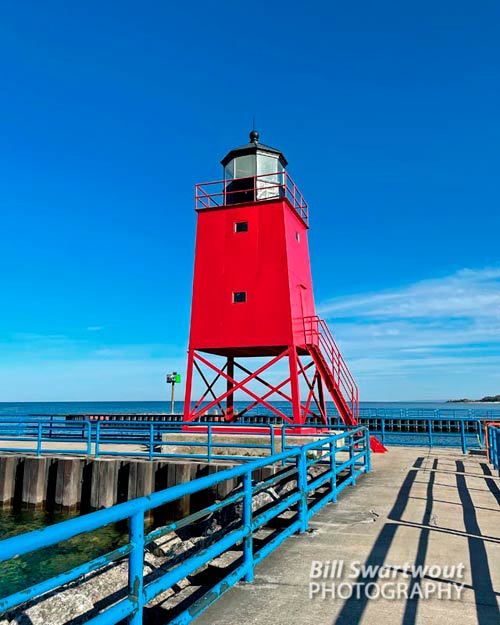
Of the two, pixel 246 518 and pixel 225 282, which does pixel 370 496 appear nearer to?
pixel 246 518

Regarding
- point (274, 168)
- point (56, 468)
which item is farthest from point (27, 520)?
point (274, 168)

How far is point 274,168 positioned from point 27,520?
1450 centimetres

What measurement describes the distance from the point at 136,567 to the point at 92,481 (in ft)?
39.8

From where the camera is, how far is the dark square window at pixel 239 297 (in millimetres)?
16812

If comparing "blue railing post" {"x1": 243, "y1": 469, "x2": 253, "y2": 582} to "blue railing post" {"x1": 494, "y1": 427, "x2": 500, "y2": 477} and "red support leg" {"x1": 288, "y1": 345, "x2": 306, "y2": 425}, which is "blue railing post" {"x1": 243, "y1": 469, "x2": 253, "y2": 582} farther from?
"red support leg" {"x1": 288, "y1": 345, "x2": 306, "y2": 425}

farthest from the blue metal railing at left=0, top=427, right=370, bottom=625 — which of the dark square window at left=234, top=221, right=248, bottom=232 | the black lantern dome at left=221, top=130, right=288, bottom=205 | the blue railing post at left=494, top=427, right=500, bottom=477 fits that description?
the black lantern dome at left=221, top=130, right=288, bottom=205

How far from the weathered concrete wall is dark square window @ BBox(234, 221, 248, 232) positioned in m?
8.33

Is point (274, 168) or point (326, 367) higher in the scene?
point (274, 168)

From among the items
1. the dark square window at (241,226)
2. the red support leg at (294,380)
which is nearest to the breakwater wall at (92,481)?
the red support leg at (294,380)

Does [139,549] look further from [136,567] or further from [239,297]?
[239,297]

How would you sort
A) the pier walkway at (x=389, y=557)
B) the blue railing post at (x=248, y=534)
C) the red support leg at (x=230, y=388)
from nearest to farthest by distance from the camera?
the pier walkway at (x=389, y=557), the blue railing post at (x=248, y=534), the red support leg at (x=230, y=388)

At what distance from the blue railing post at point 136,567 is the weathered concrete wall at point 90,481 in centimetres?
940

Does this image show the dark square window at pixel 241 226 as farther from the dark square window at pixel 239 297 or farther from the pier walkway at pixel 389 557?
the pier walkway at pixel 389 557

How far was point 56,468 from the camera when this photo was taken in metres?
14.8
